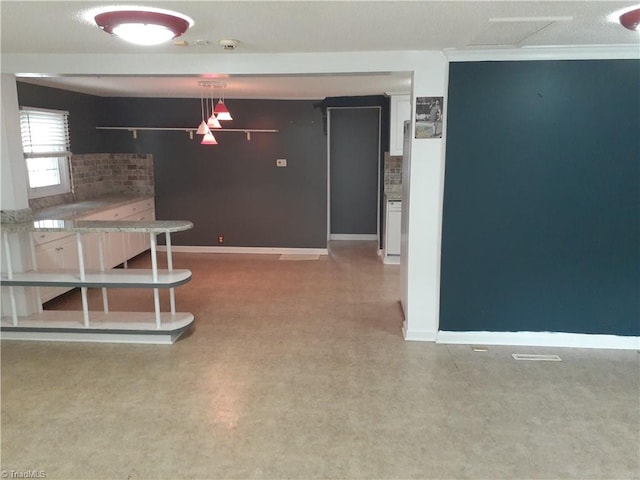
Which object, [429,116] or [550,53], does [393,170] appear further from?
Result: [550,53]

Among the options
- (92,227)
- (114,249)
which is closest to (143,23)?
(92,227)

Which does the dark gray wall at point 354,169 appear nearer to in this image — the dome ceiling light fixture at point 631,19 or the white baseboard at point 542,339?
the white baseboard at point 542,339

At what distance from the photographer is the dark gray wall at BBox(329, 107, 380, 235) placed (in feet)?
25.8

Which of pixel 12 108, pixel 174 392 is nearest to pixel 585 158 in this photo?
pixel 174 392

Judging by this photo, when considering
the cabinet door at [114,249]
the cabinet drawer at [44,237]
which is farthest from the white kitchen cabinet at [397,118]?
the cabinet drawer at [44,237]

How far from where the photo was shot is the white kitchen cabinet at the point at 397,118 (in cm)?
604

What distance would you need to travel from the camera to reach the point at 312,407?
2877mm

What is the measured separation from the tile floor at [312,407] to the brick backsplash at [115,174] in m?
3.16

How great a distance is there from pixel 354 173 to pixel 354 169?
7 centimetres

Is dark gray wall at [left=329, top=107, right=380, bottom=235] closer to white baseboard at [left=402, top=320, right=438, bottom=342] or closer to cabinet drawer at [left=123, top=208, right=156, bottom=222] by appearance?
cabinet drawer at [left=123, top=208, right=156, bottom=222]

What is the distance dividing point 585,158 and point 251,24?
103 inches

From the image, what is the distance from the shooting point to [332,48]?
3291 millimetres

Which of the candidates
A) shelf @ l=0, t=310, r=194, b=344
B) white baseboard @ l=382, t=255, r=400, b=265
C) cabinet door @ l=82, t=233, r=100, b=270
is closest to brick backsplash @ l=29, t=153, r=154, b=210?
cabinet door @ l=82, t=233, r=100, b=270

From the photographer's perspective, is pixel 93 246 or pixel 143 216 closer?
pixel 93 246
